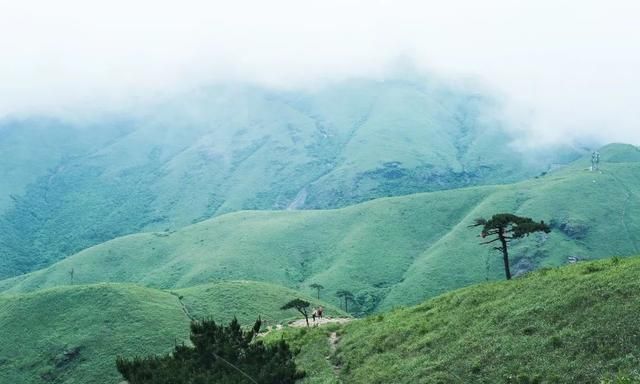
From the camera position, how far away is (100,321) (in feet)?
501

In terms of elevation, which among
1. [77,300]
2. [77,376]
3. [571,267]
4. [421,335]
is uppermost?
[571,267]

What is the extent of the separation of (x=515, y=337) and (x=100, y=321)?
134098 mm

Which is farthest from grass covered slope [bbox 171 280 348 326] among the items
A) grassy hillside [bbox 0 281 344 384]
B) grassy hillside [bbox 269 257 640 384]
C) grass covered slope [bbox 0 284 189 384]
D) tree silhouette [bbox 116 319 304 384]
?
tree silhouette [bbox 116 319 304 384]

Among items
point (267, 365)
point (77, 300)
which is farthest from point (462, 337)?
point (77, 300)

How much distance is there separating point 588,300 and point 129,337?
12498 cm

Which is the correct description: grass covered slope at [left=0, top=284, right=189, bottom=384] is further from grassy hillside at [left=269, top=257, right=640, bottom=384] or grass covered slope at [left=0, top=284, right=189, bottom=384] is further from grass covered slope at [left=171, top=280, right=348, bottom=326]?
grassy hillside at [left=269, top=257, right=640, bottom=384]

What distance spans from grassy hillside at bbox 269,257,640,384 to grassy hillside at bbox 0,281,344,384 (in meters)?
93.1

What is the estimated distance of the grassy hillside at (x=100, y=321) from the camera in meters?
138

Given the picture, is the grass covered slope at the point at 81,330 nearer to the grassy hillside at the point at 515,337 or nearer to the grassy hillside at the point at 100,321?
the grassy hillside at the point at 100,321

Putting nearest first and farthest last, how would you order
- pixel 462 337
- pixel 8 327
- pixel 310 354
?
pixel 462 337 → pixel 310 354 → pixel 8 327

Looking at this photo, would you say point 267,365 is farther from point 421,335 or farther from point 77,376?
point 77,376

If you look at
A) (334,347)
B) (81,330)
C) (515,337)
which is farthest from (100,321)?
(515,337)

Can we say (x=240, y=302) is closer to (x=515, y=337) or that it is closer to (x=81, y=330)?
(x=81, y=330)

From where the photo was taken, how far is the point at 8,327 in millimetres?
155750
